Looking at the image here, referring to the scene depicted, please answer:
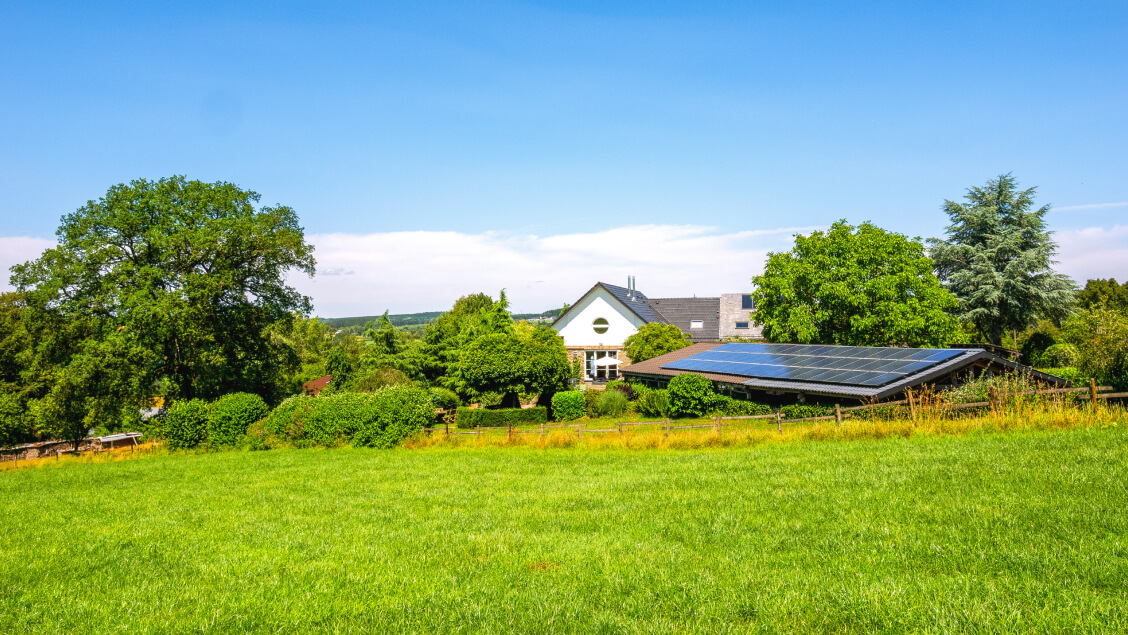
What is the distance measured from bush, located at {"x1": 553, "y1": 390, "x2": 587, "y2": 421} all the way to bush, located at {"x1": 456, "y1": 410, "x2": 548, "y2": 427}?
2.77 feet

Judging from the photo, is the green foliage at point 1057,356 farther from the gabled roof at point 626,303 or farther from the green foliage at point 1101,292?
the gabled roof at point 626,303

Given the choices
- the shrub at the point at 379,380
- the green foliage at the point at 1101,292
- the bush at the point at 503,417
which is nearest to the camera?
the bush at the point at 503,417

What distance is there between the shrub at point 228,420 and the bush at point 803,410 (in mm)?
21781

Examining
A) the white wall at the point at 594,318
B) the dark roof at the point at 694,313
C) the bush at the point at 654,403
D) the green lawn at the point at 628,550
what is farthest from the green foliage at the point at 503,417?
the dark roof at the point at 694,313

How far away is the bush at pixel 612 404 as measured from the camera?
115ft

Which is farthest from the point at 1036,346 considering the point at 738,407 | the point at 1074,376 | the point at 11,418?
the point at 11,418

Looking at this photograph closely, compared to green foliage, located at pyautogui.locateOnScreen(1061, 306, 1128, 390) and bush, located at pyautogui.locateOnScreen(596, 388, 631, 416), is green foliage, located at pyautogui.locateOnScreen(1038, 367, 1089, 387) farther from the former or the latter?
bush, located at pyautogui.locateOnScreen(596, 388, 631, 416)

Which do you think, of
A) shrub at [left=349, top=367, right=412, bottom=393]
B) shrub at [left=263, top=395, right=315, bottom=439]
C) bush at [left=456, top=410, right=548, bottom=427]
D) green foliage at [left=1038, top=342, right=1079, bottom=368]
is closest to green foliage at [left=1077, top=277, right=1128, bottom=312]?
green foliage at [left=1038, top=342, right=1079, bottom=368]

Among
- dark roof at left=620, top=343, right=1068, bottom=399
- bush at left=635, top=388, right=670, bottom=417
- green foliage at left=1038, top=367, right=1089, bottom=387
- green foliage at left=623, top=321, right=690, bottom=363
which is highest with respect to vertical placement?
green foliage at left=623, top=321, right=690, bottom=363

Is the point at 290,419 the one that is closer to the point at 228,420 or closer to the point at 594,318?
the point at 228,420

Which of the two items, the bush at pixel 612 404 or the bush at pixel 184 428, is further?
the bush at pixel 612 404

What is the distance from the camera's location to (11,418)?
113ft

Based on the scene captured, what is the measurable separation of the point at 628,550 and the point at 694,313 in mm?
53107

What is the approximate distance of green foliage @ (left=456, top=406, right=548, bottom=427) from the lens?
1404 inches
